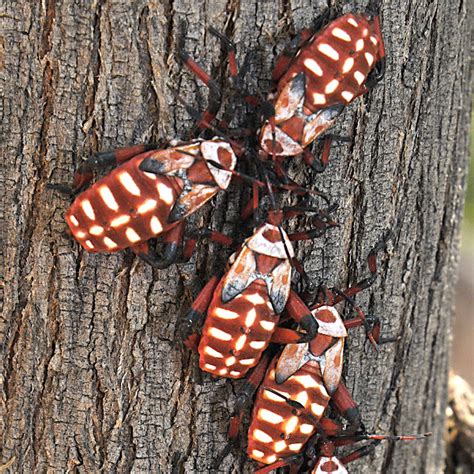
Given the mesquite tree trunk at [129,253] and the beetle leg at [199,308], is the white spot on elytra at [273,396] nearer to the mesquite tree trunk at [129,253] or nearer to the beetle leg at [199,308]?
the mesquite tree trunk at [129,253]

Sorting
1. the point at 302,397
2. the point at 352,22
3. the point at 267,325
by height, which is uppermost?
the point at 352,22

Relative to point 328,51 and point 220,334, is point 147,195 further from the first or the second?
point 328,51

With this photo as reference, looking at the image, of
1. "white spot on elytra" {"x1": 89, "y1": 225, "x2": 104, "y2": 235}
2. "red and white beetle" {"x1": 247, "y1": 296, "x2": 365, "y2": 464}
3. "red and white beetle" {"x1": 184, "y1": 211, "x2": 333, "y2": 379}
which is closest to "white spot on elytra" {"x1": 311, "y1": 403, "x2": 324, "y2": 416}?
"red and white beetle" {"x1": 247, "y1": 296, "x2": 365, "y2": 464}

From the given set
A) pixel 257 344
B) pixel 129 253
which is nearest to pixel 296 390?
pixel 257 344

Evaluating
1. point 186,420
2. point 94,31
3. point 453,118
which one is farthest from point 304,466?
point 94,31

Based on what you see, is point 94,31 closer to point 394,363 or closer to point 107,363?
point 107,363

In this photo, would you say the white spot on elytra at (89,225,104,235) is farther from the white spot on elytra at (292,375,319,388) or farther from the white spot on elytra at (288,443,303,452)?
the white spot on elytra at (288,443,303,452)
